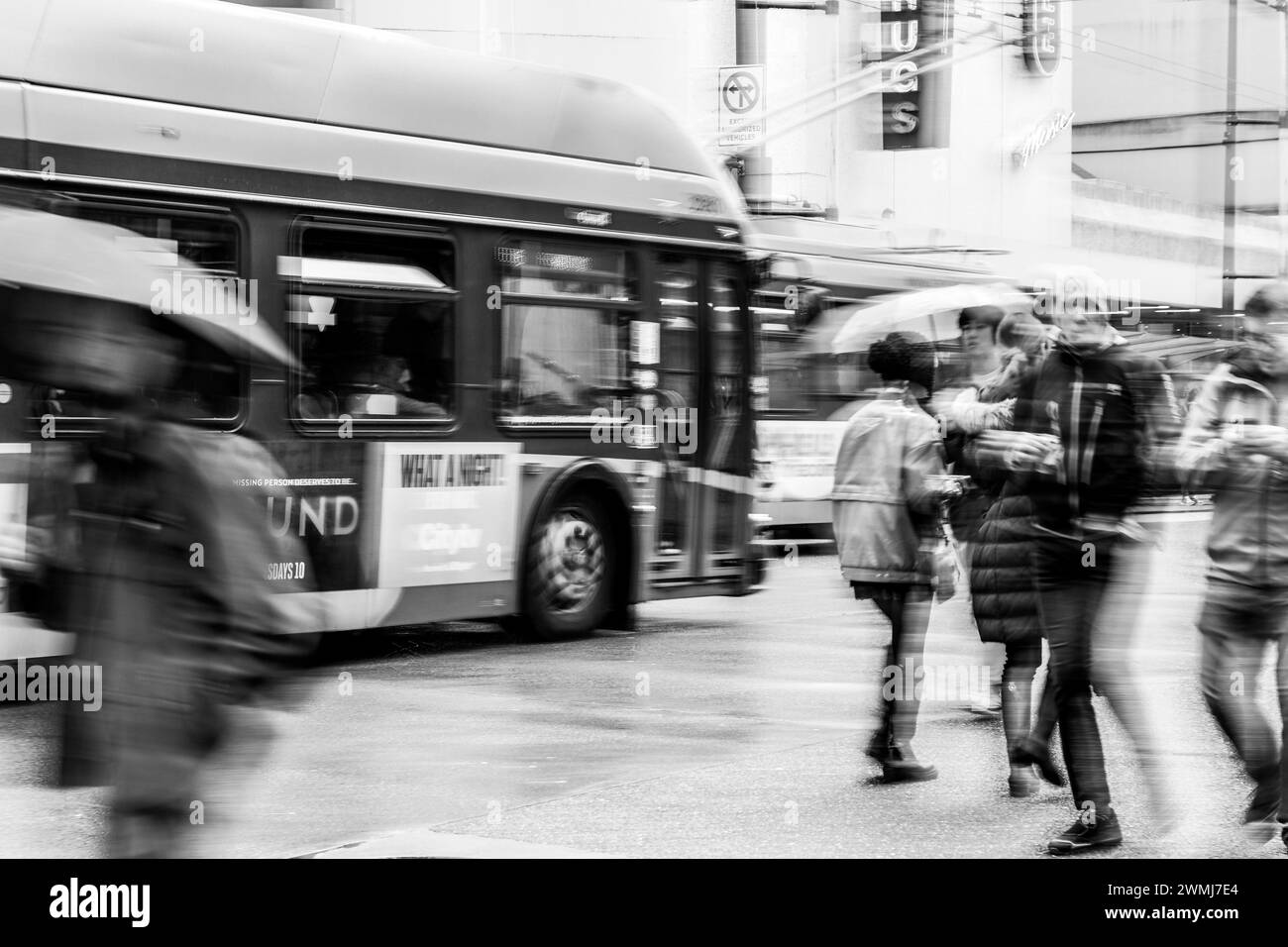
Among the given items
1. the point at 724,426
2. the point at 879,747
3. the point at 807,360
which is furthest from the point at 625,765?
the point at 807,360

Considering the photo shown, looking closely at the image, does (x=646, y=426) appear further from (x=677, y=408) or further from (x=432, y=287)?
(x=432, y=287)

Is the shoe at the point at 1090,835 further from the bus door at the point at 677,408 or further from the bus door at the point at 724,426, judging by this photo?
the bus door at the point at 724,426

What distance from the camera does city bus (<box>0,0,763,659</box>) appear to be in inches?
360

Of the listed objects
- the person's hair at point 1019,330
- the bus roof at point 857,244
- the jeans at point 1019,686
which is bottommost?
the jeans at point 1019,686

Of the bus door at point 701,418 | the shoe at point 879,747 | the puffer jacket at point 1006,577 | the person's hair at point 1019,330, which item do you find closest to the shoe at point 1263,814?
the puffer jacket at point 1006,577

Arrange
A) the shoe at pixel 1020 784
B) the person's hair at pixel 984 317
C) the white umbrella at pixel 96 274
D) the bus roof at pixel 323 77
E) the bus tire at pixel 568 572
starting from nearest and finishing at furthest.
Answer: the white umbrella at pixel 96 274, the shoe at pixel 1020 784, the person's hair at pixel 984 317, the bus roof at pixel 323 77, the bus tire at pixel 568 572

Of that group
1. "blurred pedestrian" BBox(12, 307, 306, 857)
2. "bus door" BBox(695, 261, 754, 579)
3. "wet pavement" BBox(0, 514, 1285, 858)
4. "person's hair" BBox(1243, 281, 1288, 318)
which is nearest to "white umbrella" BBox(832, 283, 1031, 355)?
"bus door" BBox(695, 261, 754, 579)

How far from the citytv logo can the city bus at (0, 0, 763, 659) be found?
0.05 ft

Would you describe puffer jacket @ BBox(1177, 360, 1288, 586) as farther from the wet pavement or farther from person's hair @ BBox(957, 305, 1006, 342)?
person's hair @ BBox(957, 305, 1006, 342)

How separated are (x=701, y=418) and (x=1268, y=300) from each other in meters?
6.84

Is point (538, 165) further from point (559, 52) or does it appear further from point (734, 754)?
point (559, 52)

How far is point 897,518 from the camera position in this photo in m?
7.34

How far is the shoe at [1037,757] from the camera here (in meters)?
6.96

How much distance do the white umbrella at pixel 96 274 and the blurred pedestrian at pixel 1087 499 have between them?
309cm
